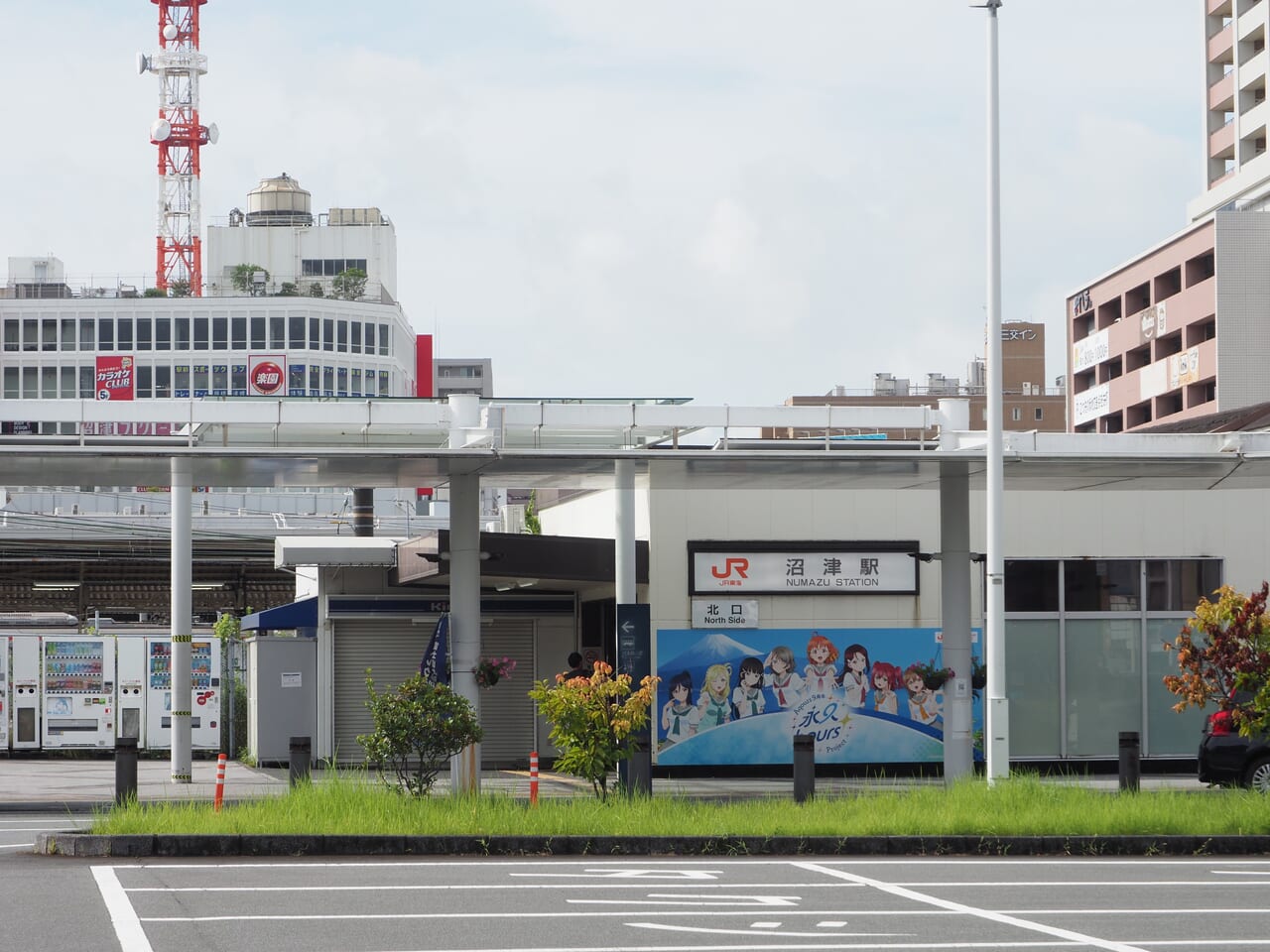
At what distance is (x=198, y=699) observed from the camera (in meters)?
32.2

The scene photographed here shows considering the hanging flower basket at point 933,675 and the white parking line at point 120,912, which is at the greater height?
the hanging flower basket at point 933,675

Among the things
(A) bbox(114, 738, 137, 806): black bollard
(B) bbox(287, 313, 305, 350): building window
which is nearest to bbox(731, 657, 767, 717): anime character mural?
(A) bbox(114, 738, 137, 806): black bollard

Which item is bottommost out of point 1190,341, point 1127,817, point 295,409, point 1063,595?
point 1127,817

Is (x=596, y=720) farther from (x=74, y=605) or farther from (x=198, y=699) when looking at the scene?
(x=74, y=605)

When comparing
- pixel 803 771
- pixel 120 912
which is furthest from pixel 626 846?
pixel 120 912

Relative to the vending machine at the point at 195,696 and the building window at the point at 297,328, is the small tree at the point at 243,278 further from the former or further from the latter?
the vending machine at the point at 195,696

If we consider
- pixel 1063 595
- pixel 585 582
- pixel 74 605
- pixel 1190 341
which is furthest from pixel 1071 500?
pixel 1190 341

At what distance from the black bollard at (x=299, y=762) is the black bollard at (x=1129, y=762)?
29.8 ft

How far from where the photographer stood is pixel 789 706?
2662cm

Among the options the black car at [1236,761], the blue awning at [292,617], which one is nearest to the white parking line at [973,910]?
the black car at [1236,761]

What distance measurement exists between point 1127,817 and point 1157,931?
6.06 m

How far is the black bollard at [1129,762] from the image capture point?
19.7 metres

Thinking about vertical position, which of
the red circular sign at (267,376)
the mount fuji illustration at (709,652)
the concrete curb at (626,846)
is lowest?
the concrete curb at (626,846)

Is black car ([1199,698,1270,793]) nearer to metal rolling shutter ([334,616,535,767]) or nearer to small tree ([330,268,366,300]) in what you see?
metal rolling shutter ([334,616,535,767])
